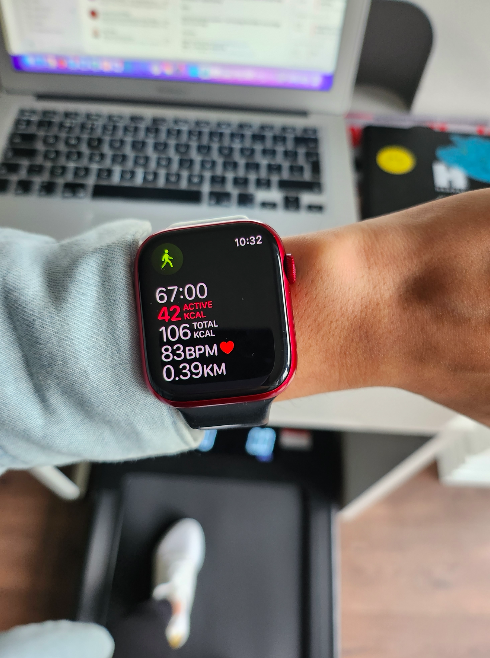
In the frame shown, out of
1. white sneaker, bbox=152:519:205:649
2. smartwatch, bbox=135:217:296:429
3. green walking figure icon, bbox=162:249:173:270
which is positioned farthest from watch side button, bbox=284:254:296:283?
white sneaker, bbox=152:519:205:649

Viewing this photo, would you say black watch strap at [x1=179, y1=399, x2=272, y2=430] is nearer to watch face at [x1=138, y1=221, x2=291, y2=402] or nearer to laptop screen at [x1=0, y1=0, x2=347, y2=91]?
watch face at [x1=138, y1=221, x2=291, y2=402]

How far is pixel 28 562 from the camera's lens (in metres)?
1.13

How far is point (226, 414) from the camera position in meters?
0.46

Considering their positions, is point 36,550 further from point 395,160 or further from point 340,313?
point 395,160

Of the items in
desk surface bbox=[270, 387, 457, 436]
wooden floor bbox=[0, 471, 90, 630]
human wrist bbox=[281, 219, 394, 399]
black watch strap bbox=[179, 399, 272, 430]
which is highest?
human wrist bbox=[281, 219, 394, 399]

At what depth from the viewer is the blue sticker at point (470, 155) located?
708mm

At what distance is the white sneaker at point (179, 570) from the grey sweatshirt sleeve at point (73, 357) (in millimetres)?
695

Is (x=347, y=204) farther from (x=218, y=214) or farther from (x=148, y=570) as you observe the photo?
(x=148, y=570)

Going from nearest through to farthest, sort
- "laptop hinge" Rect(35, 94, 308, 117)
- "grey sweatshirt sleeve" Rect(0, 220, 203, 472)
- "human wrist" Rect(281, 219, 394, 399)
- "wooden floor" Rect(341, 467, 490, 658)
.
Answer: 1. "grey sweatshirt sleeve" Rect(0, 220, 203, 472)
2. "human wrist" Rect(281, 219, 394, 399)
3. "laptop hinge" Rect(35, 94, 308, 117)
4. "wooden floor" Rect(341, 467, 490, 658)

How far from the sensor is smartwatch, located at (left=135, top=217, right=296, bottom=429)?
0.43 m

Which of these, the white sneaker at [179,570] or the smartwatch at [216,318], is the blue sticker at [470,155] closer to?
the smartwatch at [216,318]

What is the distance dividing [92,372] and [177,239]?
0.15 m

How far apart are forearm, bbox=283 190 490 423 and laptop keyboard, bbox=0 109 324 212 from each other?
19 centimetres

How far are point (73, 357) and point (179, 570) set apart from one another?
31.1 inches
